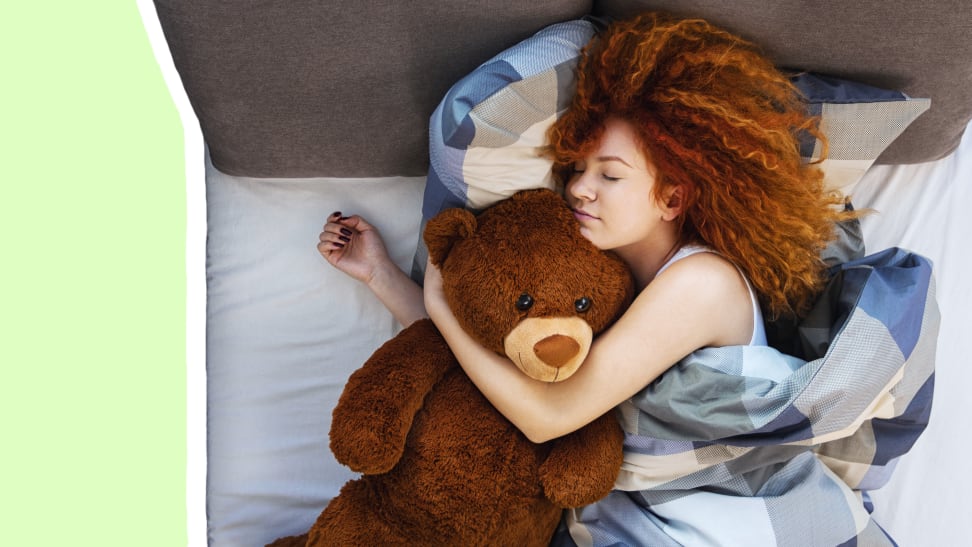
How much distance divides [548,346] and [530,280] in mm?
85

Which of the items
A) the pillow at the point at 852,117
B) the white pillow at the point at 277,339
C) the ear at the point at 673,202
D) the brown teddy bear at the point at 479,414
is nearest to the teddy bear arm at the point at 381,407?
the brown teddy bear at the point at 479,414

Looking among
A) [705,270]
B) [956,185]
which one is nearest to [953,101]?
[956,185]

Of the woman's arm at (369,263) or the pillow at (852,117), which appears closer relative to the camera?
the pillow at (852,117)

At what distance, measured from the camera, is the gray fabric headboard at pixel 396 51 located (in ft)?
3.56

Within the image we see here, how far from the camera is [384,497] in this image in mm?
1107

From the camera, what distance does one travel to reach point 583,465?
1080mm

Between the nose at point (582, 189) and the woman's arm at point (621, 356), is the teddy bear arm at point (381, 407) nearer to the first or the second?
the woman's arm at point (621, 356)

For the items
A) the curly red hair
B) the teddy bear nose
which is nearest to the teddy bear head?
the teddy bear nose

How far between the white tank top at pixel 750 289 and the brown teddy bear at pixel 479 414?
0.08 metres

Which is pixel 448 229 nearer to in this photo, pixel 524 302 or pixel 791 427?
pixel 524 302

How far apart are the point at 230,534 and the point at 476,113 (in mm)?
793

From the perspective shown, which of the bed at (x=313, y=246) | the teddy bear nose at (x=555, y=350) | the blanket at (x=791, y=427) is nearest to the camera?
the teddy bear nose at (x=555, y=350)

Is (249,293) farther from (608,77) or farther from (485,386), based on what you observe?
(608,77)

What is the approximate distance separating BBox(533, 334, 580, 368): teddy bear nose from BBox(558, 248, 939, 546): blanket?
20 centimetres
